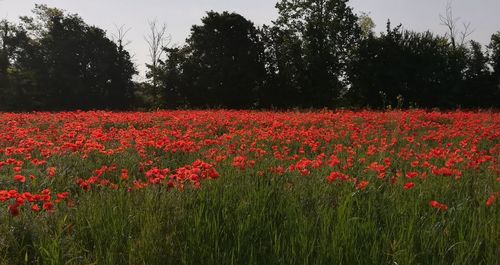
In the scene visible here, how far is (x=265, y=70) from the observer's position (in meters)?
32.7

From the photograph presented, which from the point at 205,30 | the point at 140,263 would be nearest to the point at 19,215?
the point at 140,263

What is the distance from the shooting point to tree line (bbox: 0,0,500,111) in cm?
3009

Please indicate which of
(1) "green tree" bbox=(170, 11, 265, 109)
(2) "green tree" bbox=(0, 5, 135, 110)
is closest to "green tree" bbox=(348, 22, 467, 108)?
(1) "green tree" bbox=(170, 11, 265, 109)

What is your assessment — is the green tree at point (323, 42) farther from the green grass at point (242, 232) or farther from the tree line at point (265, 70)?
the green grass at point (242, 232)

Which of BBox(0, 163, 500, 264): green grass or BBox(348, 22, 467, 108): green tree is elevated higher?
BBox(348, 22, 467, 108): green tree

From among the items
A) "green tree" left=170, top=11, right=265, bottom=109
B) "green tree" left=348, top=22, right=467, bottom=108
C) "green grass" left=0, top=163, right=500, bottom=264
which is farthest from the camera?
"green tree" left=170, top=11, right=265, bottom=109

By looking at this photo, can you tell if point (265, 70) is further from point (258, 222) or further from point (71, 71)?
point (258, 222)

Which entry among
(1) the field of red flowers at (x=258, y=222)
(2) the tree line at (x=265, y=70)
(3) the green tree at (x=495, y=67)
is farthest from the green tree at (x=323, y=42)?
(1) the field of red flowers at (x=258, y=222)

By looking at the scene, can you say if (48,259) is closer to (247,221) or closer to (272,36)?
(247,221)

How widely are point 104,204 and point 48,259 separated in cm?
80

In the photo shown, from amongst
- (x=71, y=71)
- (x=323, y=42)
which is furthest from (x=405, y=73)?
(x=71, y=71)

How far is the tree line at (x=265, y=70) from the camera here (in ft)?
98.7

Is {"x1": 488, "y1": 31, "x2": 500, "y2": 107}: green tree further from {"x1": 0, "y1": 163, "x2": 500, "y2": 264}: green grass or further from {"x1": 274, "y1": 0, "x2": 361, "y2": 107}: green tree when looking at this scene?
{"x1": 0, "y1": 163, "x2": 500, "y2": 264}: green grass

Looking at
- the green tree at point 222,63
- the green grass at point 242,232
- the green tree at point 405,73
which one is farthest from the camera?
the green tree at point 222,63
